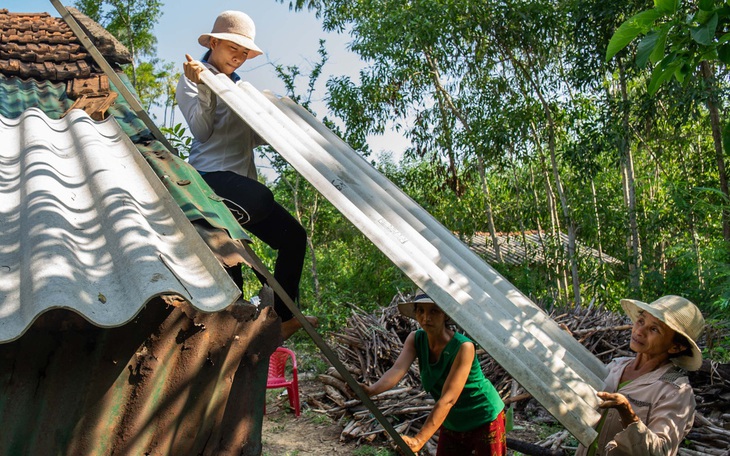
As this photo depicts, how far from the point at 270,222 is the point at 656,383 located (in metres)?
1.79

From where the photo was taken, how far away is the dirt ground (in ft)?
17.2

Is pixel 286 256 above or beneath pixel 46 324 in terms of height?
beneath

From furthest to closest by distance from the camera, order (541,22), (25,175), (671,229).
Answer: (671,229) < (541,22) < (25,175)

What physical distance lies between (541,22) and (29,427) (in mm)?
9193

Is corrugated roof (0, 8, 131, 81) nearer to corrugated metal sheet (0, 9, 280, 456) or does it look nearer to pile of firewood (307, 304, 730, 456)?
corrugated metal sheet (0, 9, 280, 456)

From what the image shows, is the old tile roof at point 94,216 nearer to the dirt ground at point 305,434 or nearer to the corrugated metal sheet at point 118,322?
the corrugated metal sheet at point 118,322

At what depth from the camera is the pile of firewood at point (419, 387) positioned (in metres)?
4.93

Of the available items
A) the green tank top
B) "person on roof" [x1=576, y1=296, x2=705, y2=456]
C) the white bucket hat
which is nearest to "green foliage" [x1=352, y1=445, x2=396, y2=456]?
the green tank top

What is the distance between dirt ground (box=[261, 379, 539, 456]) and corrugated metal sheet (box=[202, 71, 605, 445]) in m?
2.61

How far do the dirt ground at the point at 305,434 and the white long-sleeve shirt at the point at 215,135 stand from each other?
268cm

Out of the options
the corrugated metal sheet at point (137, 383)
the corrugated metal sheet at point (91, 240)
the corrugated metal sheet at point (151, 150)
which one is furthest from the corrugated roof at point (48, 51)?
the corrugated metal sheet at point (137, 383)

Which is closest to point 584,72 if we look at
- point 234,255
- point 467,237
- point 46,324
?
point 467,237

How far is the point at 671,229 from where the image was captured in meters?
10.6

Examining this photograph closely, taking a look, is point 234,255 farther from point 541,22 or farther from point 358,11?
point 358,11
